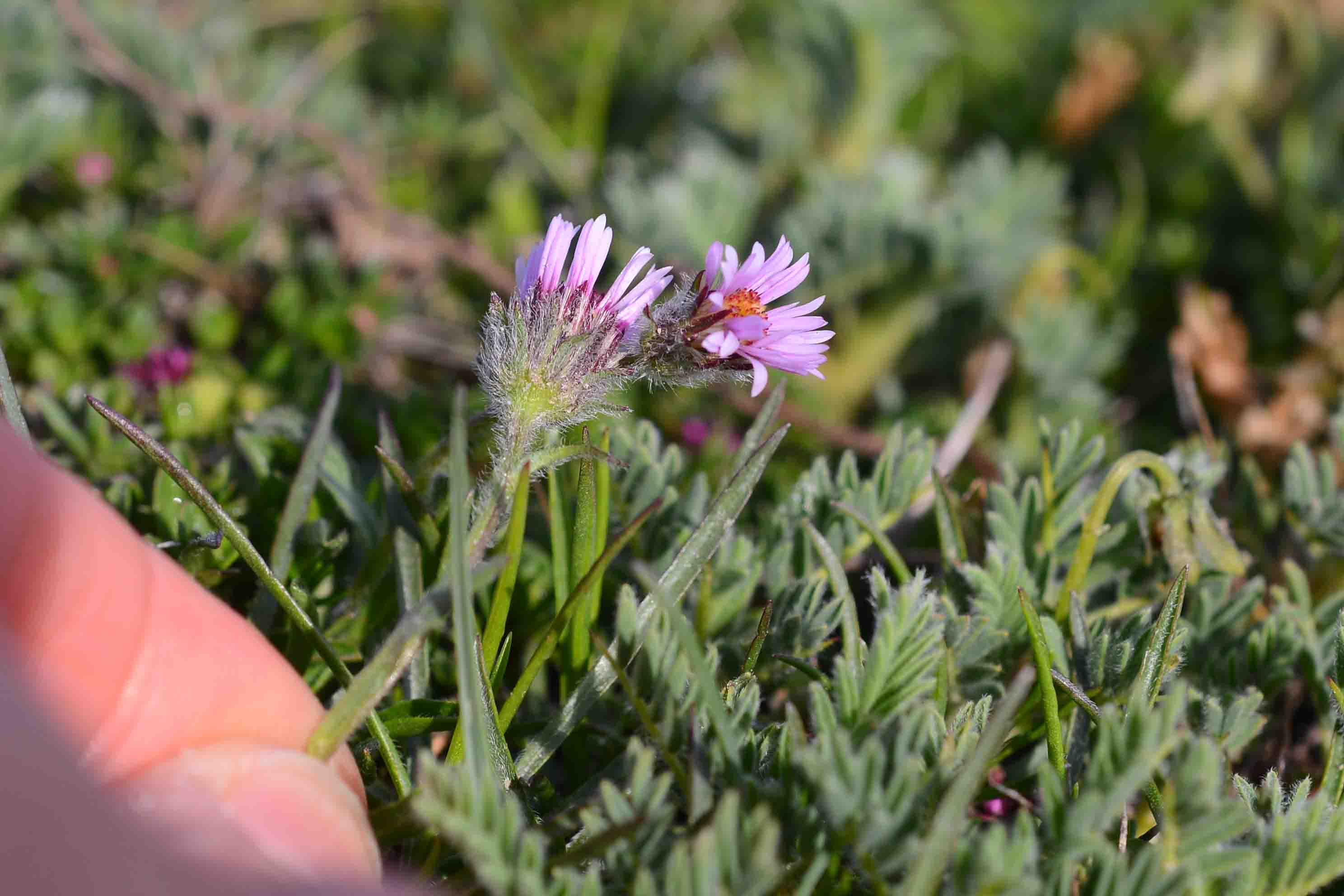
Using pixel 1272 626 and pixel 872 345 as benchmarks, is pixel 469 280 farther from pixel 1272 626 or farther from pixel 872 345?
pixel 1272 626

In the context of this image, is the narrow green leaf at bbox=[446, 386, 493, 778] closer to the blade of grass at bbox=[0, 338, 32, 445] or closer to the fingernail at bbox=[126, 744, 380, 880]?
the fingernail at bbox=[126, 744, 380, 880]

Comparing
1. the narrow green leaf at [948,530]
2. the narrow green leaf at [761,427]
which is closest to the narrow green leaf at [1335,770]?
the narrow green leaf at [948,530]

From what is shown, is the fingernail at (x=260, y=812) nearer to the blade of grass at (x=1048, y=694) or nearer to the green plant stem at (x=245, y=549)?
the green plant stem at (x=245, y=549)

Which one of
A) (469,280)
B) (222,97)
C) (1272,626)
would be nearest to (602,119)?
(469,280)

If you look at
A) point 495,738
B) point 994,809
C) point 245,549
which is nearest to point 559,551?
point 495,738

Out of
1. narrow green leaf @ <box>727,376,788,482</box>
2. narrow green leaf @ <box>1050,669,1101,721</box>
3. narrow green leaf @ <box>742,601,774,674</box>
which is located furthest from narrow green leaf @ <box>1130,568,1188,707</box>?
narrow green leaf @ <box>727,376,788,482</box>
